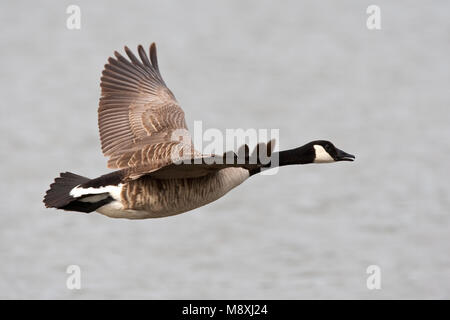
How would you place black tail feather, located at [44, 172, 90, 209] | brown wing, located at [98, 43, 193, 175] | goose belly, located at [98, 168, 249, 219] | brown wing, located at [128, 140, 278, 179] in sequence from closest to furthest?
brown wing, located at [128, 140, 278, 179], black tail feather, located at [44, 172, 90, 209], goose belly, located at [98, 168, 249, 219], brown wing, located at [98, 43, 193, 175]

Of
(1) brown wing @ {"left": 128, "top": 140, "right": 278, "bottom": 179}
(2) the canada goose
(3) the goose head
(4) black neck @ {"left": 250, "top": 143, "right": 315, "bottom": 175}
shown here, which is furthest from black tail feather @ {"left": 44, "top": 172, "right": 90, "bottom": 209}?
(3) the goose head

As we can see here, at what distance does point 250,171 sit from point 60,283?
6.65 metres

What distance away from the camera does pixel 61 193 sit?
26.6ft

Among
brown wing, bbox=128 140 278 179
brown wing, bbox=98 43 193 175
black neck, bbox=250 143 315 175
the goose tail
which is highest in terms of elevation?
brown wing, bbox=98 43 193 175

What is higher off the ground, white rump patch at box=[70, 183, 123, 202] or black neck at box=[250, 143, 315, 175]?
black neck at box=[250, 143, 315, 175]

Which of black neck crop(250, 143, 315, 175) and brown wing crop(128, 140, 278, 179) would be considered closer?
brown wing crop(128, 140, 278, 179)

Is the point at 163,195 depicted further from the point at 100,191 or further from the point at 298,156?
the point at 298,156

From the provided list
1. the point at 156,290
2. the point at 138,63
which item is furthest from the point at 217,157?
the point at 156,290

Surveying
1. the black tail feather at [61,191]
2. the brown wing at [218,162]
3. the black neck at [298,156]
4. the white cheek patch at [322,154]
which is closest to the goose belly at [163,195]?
the brown wing at [218,162]

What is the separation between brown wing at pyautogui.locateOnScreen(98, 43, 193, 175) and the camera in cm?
858

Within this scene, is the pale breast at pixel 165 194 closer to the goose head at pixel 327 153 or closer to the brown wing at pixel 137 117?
the brown wing at pixel 137 117

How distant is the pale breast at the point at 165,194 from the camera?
807cm

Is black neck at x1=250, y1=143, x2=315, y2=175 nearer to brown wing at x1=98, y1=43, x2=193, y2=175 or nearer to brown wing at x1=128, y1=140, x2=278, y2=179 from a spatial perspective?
brown wing at x1=98, y1=43, x2=193, y2=175

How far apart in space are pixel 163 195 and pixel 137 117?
1.35 metres
